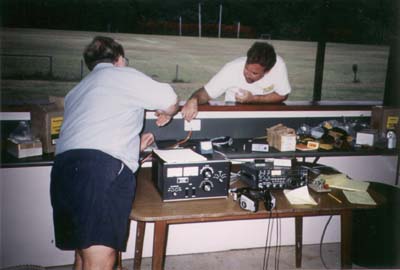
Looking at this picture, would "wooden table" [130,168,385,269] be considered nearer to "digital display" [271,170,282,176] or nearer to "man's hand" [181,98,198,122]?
"digital display" [271,170,282,176]

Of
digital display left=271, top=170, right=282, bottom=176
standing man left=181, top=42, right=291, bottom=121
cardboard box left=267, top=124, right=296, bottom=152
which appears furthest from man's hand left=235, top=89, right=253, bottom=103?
digital display left=271, top=170, right=282, bottom=176

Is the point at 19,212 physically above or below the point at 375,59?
below

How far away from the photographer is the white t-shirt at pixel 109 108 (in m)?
1.63

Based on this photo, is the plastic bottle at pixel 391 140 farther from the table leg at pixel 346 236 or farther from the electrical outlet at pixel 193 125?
the electrical outlet at pixel 193 125

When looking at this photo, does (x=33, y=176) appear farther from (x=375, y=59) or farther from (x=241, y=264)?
(x=375, y=59)

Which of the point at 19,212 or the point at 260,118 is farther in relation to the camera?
the point at 260,118

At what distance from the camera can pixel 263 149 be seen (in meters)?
2.53

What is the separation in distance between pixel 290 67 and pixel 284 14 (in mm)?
8259

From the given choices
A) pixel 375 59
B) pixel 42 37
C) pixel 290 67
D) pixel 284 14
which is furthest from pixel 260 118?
pixel 375 59

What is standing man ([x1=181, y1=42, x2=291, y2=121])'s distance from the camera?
10.5ft

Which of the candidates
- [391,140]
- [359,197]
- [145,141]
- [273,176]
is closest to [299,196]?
[273,176]

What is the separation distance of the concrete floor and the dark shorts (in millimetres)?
1141

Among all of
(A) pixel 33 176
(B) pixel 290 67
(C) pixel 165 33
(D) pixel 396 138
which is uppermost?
(C) pixel 165 33

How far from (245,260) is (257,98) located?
130 cm
